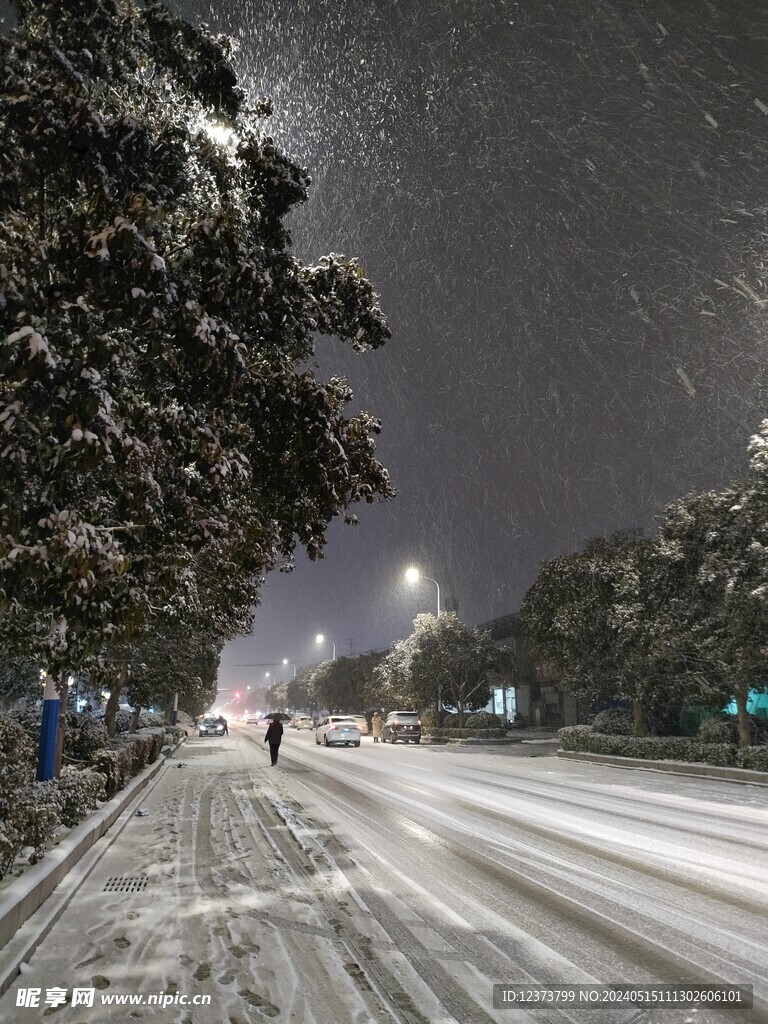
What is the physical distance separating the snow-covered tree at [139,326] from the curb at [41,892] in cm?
184

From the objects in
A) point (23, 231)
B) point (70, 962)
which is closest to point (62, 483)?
point (23, 231)

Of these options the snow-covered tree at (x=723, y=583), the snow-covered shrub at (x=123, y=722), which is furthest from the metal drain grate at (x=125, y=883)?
the snow-covered shrub at (x=123, y=722)

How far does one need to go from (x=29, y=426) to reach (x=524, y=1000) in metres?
4.29

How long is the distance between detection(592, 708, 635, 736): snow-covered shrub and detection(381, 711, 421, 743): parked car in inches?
593

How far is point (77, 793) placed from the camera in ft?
29.2

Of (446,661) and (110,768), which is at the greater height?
(446,661)

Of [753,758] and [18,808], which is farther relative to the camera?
[753,758]

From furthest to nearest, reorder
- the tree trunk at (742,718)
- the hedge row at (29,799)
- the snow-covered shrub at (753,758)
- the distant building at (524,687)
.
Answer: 1. the distant building at (524,687)
2. the tree trunk at (742,718)
3. the snow-covered shrub at (753,758)
4. the hedge row at (29,799)

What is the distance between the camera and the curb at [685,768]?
690 inches

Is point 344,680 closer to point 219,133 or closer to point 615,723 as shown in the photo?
point 615,723

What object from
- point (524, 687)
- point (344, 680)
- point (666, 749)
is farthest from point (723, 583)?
point (344, 680)

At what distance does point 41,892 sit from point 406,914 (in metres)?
2.88

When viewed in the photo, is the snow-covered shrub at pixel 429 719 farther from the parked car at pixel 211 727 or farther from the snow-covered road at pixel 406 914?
the snow-covered road at pixel 406 914

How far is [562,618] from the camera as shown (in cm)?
2803
